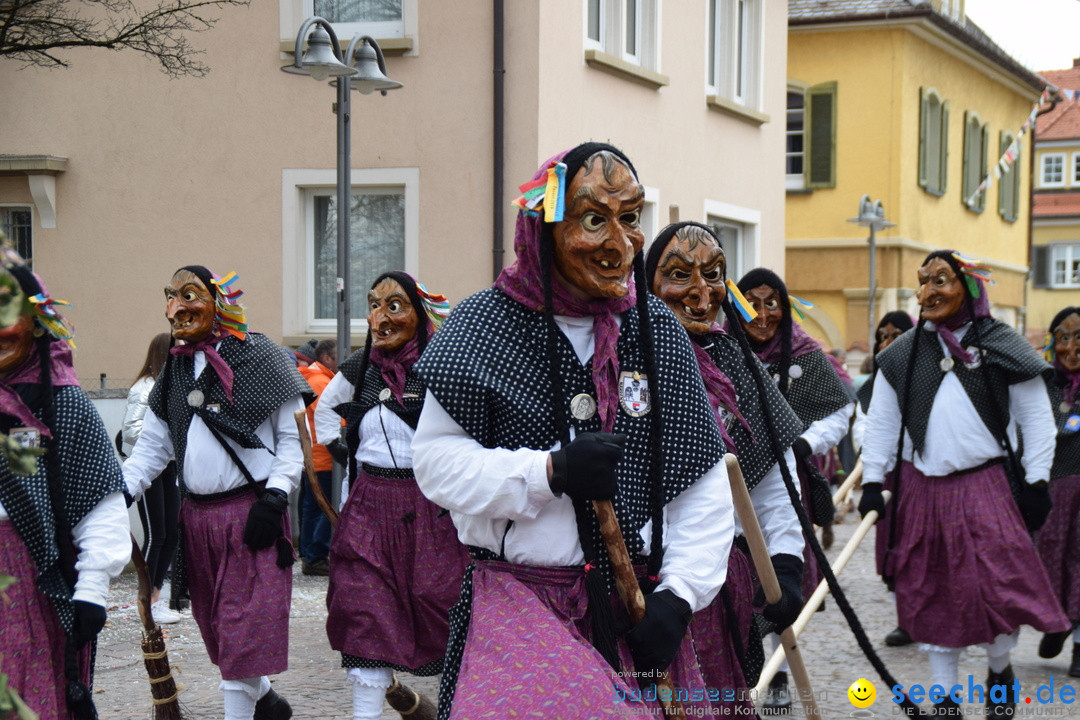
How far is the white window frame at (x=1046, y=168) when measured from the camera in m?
48.0

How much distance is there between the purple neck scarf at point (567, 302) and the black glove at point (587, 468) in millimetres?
245

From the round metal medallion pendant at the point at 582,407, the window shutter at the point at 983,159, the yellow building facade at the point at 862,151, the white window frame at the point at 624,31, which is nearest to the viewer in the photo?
the round metal medallion pendant at the point at 582,407

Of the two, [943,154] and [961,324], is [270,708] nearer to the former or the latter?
[961,324]

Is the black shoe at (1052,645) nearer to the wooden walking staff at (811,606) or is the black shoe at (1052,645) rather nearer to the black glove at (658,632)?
the wooden walking staff at (811,606)

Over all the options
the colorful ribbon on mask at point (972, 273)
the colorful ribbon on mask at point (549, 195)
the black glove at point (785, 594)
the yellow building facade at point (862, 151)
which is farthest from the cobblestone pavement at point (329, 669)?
the yellow building facade at point (862, 151)

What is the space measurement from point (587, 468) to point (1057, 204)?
48041 mm

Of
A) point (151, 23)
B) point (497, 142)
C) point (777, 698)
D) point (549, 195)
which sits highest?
point (151, 23)

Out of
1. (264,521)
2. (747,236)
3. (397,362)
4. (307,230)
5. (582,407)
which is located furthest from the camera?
(747,236)

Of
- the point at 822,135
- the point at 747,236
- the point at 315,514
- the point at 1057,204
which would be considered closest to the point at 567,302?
the point at 315,514

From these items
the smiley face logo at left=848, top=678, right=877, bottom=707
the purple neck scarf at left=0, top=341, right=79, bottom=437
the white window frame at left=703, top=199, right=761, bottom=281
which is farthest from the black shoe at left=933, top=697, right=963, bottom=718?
the white window frame at left=703, top=199, right=761, bottom=281

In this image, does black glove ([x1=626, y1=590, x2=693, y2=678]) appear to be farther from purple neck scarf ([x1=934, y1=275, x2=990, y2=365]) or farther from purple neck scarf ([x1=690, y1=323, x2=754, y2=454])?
purple neck scarf ([x1=934, y1=275, x2=990, y2=365])

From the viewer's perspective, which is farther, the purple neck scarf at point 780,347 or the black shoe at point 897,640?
the black shoe at point 897,640

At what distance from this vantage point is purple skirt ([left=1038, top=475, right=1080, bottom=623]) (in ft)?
26.2

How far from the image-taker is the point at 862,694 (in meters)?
6.73
